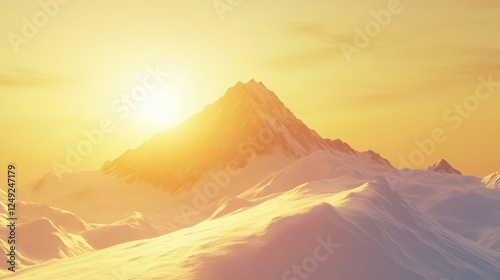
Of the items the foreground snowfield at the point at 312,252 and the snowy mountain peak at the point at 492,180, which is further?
the snowy mountain peak at the point at 492,180

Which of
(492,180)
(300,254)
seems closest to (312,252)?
(300,254)

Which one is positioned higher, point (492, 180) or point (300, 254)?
point (492, 180)

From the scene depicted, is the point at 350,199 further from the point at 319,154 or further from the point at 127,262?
the point at 319,154

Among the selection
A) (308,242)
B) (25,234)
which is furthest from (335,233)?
(25,234)

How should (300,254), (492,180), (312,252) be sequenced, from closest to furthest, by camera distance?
(300,254) < (312,252) < (492,180)

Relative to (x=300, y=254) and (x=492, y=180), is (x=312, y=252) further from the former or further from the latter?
(x=492, y=180)

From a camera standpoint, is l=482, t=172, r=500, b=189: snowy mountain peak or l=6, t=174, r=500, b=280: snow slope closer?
l=6, t=174, r=500, b=280: snow slope

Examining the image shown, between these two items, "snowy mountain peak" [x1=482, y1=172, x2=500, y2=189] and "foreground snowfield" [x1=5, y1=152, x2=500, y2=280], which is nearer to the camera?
"foreground snowfield" [x1=5, y1=152, x2=500, y2=280]

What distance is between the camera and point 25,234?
66000mm

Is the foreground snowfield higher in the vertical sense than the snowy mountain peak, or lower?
lower

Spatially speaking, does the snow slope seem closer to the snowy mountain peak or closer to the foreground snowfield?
the foreground snowfield

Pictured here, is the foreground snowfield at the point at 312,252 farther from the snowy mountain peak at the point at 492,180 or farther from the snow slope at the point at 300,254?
the snowy mountain peak at the point at 492,180

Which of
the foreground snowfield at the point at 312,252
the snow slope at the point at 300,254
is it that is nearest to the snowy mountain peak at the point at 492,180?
the foreground snowfield at the point at 312,252

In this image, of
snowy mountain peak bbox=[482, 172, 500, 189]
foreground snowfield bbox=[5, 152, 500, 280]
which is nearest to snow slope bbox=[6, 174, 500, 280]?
foreground snowfield bbox=[5, 152, 500, 280]
